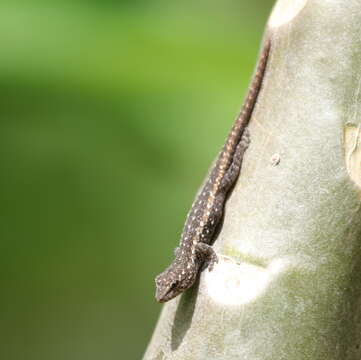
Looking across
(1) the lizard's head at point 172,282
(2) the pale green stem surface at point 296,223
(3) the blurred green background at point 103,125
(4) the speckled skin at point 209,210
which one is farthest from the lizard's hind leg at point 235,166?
(3) the blurred green background at point 103,125

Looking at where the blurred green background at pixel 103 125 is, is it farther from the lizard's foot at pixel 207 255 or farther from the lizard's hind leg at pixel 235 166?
the lizard's hind leg at pixel 235 166

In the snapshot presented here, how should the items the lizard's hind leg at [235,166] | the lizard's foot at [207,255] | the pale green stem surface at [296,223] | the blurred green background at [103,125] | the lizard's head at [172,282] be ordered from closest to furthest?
the pale green stem surface at [296,223]
the lizard's foot at [207,255]
the lizard's hind leg at [235,166]
the lizard's head at [172,282]
the blurred green background at [103,125]

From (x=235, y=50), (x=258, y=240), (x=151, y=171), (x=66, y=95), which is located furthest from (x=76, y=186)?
(x=258, y=240)

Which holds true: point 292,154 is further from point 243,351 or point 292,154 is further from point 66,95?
point 66,95

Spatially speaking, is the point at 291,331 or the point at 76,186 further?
the point at 76,186

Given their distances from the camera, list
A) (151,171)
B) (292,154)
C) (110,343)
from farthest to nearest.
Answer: (110,343) → (151,171) → (292,154)

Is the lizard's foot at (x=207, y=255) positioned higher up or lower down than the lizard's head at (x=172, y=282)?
higher up

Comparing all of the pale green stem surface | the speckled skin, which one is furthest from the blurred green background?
the pale green stem surface
